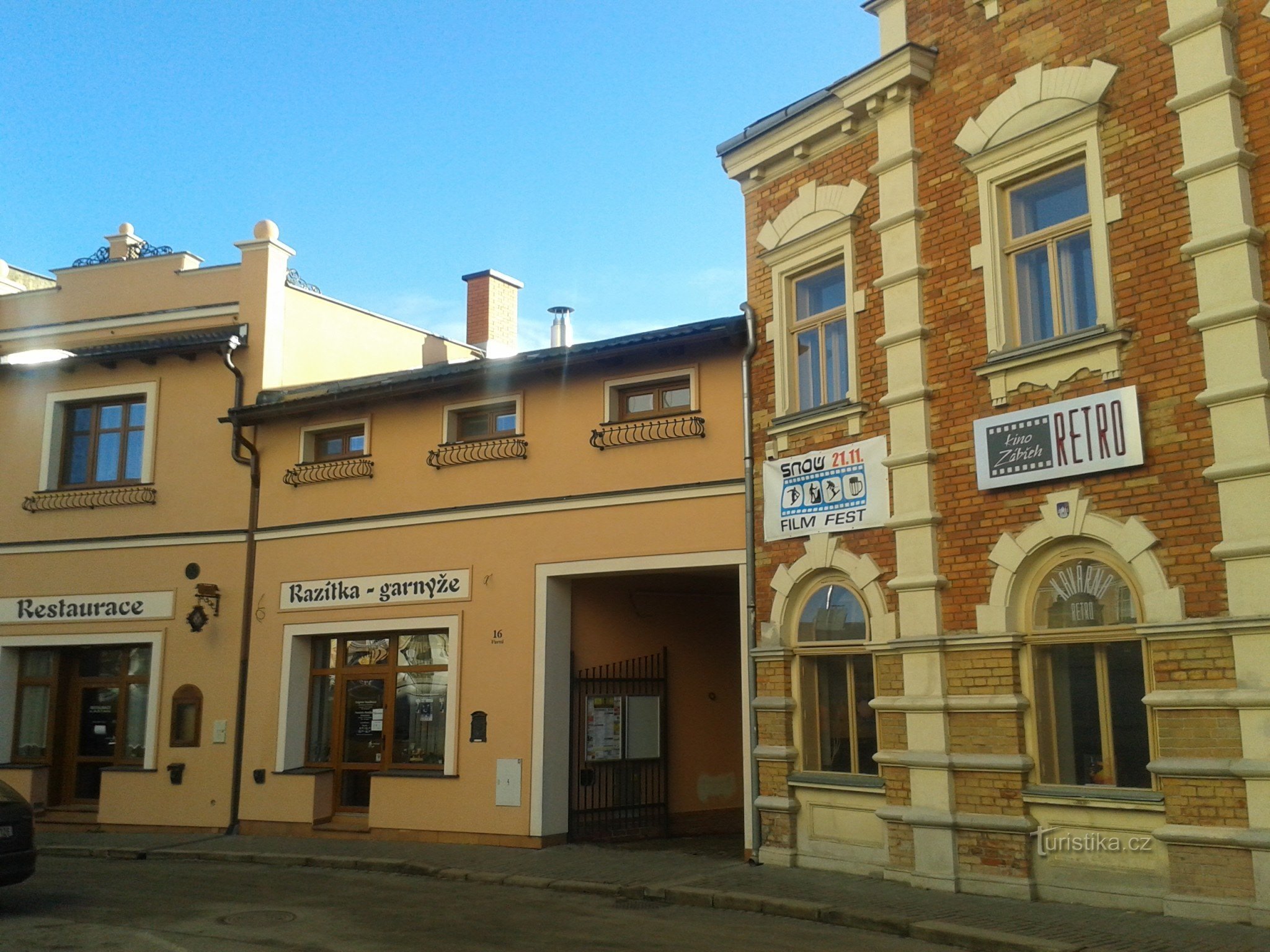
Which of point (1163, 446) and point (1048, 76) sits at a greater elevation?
point (1048, 76)

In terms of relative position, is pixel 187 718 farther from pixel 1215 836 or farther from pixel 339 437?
pixel 1215 836

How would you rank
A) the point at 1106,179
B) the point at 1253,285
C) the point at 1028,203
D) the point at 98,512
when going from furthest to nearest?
the point at 98,512
the point at 1028,203
the point at 1106,179
the point at 1253,285

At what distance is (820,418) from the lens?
495 inches

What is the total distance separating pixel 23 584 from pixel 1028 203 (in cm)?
1592

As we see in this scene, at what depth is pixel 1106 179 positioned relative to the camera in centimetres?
1016

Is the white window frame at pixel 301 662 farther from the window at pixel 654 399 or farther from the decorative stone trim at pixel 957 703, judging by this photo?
the decorative stone trim at pixel 957 703

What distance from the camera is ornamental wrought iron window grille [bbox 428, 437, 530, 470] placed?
1556 cm

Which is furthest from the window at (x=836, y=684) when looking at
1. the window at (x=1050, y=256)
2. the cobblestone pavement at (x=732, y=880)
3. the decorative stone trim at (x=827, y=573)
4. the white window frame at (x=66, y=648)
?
the white window frame at (x=66, y=648)

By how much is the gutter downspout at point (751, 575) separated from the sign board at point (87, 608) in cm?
951

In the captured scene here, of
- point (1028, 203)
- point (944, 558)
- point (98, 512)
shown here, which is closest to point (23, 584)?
point (98, 512)

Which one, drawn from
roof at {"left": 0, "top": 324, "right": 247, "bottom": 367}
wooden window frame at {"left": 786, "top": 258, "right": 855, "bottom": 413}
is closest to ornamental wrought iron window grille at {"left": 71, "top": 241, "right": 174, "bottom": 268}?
roof at {"left": 0, "top": 324, "right": 247, "bottom": 367}

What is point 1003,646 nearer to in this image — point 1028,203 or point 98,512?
point 1028,203

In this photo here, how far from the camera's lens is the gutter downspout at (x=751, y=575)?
12727mm

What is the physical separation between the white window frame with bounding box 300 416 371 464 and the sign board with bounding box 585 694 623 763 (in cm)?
527
